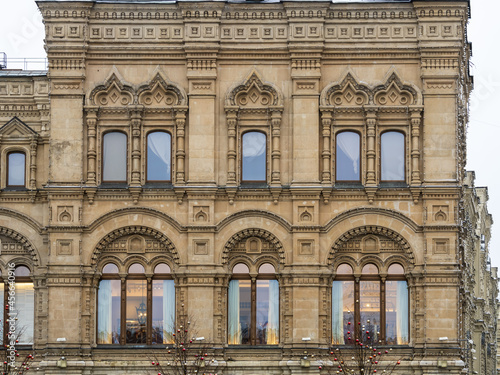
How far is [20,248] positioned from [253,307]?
33.6ft

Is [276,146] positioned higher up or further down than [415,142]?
further down

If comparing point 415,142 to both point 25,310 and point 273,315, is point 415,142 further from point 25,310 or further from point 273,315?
point 25,310

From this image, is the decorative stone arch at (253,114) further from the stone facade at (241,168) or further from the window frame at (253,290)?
the window frame at (253,290)

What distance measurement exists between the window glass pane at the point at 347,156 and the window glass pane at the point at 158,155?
7.19 meters

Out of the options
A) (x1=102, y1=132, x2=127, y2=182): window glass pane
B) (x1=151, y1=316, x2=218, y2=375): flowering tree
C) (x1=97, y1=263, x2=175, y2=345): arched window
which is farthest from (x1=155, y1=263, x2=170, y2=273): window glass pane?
(x1=102, y1=132, x2=127, y2=182): window glass pane

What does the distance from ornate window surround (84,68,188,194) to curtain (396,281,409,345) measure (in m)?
10.2

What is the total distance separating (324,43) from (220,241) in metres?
9.43

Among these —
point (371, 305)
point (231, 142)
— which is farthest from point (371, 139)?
point (371, 305)

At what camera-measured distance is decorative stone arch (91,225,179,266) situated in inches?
2116

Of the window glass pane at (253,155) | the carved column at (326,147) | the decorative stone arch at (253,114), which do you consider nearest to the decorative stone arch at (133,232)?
the decorative stone arch at (253,114)

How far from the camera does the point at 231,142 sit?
177ft

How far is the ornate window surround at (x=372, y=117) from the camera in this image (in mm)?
53812

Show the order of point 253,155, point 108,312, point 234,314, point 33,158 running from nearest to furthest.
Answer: point 234,314
point 108,312
point 253,155
point 33,158

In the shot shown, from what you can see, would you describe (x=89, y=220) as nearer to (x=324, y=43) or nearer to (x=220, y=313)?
(x=220, y=313)
